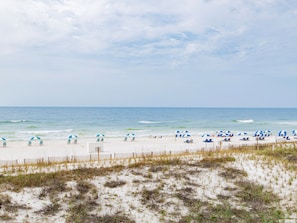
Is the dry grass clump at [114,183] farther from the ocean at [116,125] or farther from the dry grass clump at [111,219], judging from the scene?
the ocean at [116,125]

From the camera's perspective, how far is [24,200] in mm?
8320

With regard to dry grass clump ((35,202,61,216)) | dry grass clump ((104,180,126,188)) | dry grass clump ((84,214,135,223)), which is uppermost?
dry grass clump ((104,180,126,188))

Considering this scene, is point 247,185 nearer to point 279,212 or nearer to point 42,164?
point 279,212

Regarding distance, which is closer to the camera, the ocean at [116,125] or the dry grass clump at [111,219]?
the dry grass clump at [111,219]

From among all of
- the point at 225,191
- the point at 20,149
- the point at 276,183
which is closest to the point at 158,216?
the point at 225,191

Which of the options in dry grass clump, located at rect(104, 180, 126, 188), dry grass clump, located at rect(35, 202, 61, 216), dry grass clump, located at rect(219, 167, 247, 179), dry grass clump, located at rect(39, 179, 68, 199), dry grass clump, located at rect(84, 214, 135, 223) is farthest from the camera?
dry grass clump, located at rect(219, 167, 247, 179)

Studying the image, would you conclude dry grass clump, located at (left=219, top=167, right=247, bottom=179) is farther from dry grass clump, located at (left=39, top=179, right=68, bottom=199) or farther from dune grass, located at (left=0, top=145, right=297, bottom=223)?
dry grass clump, located at (left=39, top=179, right=68, bottom=199)

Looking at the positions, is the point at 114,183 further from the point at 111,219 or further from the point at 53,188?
the point at 111,219

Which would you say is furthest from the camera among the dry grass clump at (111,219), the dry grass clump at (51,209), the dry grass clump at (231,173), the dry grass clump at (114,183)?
the dry grass clump at (231,173)

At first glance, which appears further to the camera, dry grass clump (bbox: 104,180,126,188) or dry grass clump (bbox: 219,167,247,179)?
dry grass clump (bbox: 219,167,247,179)

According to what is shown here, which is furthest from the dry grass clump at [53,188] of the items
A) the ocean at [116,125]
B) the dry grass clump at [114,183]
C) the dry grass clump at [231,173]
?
the ocean at [116,125]

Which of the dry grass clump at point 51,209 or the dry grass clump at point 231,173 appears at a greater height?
the dry grass clump at point 231,173

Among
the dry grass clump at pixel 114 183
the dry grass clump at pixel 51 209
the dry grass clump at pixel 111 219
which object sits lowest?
the dry grass clump at pixel 111 219

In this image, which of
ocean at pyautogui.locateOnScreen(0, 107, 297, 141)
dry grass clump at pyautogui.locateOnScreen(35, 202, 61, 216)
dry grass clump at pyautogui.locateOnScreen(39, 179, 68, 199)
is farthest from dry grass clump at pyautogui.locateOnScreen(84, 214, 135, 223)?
ocean at pyautogui.locateOnScreen(0, 107, 297, 141)
